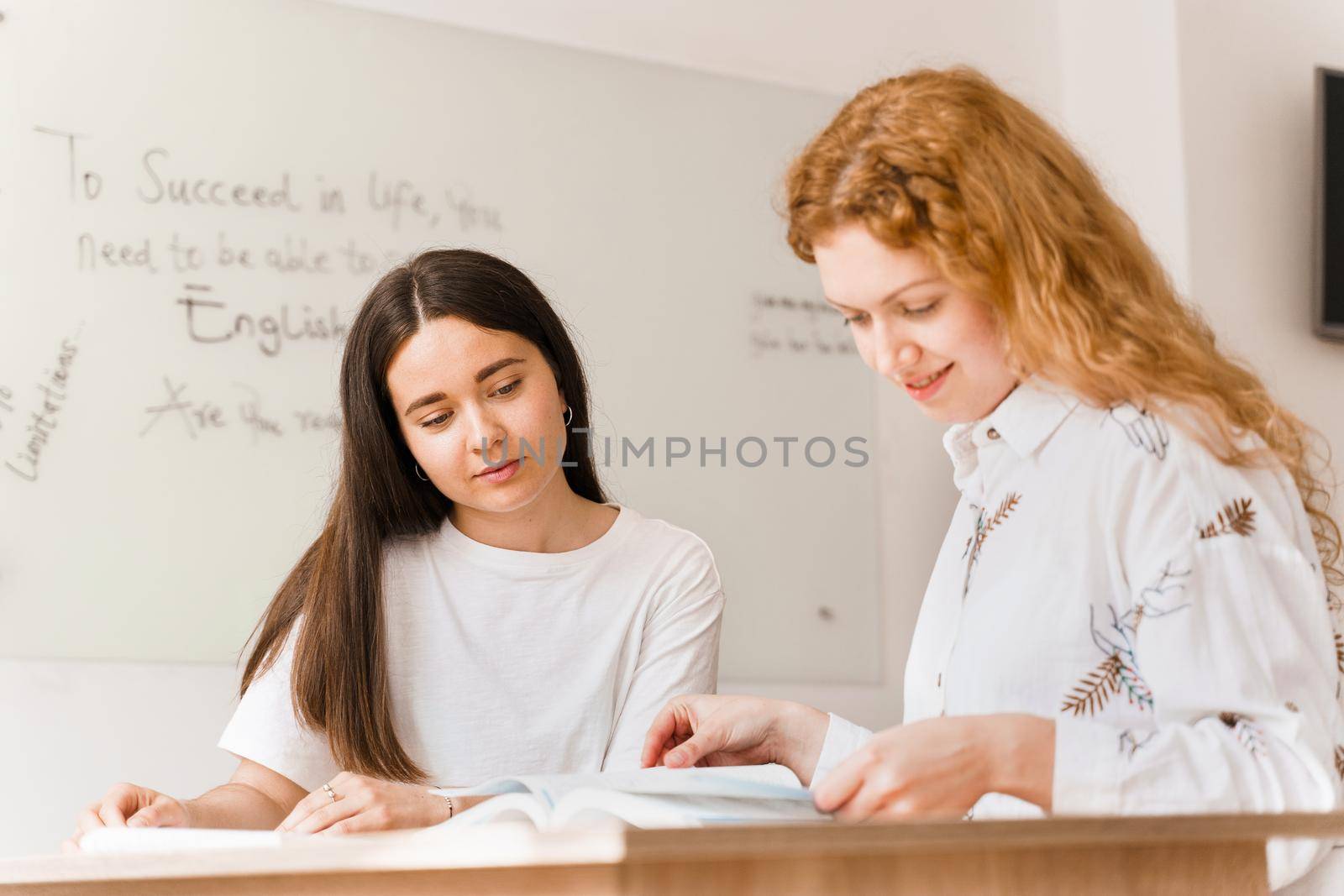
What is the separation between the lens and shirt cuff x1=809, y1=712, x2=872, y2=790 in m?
0.90

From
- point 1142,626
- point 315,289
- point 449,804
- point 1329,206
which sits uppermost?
point 1329,206

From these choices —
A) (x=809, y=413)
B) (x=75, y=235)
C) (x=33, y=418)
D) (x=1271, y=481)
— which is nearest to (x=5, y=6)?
(x=75, y=235)

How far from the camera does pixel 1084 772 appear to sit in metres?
0.62

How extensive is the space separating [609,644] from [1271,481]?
71 centimetres

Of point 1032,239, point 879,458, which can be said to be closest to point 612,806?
point 1032,239

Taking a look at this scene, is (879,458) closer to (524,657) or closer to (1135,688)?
(524,657)

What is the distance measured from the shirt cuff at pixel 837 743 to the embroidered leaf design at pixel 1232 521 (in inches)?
11.5

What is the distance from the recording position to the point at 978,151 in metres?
0.86

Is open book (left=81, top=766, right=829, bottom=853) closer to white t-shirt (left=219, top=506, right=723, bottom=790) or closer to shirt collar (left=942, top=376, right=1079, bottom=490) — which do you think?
shirt collar (left=942, top=376, right=1079, bottom=490)

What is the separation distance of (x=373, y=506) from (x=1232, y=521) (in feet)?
2.74

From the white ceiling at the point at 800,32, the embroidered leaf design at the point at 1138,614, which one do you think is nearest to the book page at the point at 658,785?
the embroidered leaf design at the point at 1138,614

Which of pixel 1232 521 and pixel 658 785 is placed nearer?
pixel 658 785

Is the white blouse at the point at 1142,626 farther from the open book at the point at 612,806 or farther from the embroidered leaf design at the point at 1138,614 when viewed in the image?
the open book at the point at 612,806

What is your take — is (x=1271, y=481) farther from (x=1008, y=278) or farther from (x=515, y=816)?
(x=515, y=816)
